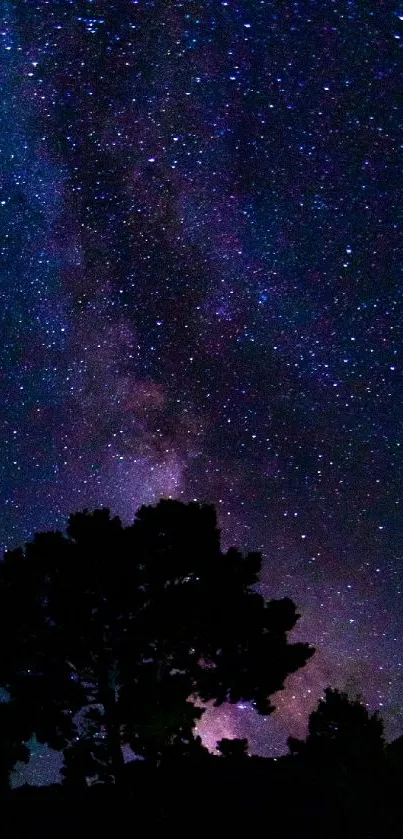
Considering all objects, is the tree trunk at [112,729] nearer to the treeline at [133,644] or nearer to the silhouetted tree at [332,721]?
the treeline at [133,644]

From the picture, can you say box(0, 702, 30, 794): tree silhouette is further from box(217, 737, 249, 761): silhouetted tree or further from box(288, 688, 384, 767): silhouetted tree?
box(288, 688, 384, 767): silhouetted tree

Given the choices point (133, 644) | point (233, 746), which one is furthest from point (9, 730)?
point (233, 746)

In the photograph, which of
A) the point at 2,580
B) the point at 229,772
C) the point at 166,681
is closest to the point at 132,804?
the point at 229,772

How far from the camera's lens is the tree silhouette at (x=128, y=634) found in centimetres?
1666

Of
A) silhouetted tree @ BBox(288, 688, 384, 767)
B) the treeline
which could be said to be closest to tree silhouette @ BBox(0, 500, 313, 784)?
the treeline

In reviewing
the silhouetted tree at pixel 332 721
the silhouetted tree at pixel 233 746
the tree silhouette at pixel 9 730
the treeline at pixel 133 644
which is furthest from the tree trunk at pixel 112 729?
the silhouetted tree at pixel 332 721

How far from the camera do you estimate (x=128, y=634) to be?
55.8ft

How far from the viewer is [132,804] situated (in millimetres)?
11695

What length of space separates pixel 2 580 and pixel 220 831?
31.8 feet

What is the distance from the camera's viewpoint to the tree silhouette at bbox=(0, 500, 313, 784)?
16.7 metres

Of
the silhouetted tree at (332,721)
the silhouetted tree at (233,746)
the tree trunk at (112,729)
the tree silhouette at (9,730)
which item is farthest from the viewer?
the silhouetted tree at (332,721)

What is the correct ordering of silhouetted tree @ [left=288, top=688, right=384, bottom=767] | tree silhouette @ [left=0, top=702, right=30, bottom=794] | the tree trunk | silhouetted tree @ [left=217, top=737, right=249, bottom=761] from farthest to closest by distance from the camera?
1. silhouetted tree @ [left=288, top=688, right=384, bottom=767]
2. silhouetted tree @ [left=217, top=737, right=249, bottom=761]
3. tree silhouette @ [left=0, top=702, right=30, bottom=794]
4. the tree trunk

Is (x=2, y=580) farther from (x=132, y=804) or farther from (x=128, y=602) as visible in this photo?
(x=132, y=804)

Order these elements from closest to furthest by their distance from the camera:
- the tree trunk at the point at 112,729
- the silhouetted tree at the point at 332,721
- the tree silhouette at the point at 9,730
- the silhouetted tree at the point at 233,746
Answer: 1. the tree trunk at the point at 112,729
2. the tree silhouette at the point at 9,730
3. the silhouetted tree at the point at 233,746
4. the silhouetted tree at the point at 332,721
